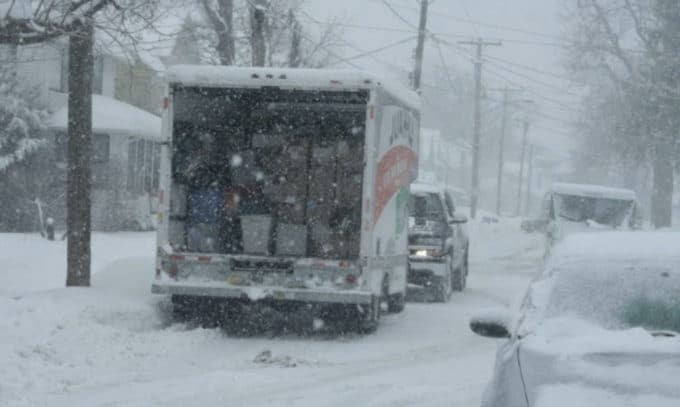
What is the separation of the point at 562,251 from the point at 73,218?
9.87 metres

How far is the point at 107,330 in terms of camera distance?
12680mm

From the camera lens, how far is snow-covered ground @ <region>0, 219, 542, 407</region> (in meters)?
9.82

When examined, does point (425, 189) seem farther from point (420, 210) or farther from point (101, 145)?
point (101, 145)

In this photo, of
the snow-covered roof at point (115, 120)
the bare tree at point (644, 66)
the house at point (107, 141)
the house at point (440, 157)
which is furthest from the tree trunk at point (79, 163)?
the house at point (440, 157)

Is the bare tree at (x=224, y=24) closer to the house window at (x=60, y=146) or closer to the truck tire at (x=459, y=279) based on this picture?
the truck tire at (x=459, y=279)

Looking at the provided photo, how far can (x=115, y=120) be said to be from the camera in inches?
1478

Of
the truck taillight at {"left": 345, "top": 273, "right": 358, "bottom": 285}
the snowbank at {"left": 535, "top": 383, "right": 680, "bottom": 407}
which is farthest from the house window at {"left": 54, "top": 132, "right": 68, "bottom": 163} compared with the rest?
the snowbank at {"left": 535, "top": 383, "right": 680, "bottom": 407}

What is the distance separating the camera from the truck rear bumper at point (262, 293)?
13.7 m

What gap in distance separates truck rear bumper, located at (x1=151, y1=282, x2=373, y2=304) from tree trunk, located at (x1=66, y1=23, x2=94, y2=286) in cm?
222

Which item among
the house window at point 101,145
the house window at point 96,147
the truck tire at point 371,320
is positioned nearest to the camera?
the truck tire at point 371,320

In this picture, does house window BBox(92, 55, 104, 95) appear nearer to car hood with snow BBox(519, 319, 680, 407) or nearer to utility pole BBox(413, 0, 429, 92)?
utility pole BBox(413, 0, 429, 92)

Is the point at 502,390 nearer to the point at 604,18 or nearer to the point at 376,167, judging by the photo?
the point at 376,167

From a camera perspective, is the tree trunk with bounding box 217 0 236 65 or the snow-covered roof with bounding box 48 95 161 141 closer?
the tree trunk with bounding box 217 0 236 65

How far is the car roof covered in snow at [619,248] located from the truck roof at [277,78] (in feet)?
21.8
